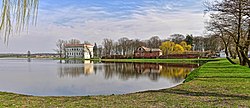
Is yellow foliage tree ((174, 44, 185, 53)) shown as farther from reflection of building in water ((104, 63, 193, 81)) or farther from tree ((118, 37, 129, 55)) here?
reflection of building in water ((104, 63, 193, 81))

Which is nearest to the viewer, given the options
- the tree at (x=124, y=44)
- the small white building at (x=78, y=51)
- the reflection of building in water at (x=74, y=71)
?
the reflection of building in water at (x=74, y=71)

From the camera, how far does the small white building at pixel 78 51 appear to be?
10562 cm

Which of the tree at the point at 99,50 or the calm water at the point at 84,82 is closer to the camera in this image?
the calm water at the point at 84,82

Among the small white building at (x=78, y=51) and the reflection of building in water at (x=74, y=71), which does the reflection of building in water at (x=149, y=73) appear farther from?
the small white building at (x=78, y=51)

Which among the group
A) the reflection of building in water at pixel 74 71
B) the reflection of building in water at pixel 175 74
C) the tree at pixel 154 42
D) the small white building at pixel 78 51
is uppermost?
the tree at pixel 154 42

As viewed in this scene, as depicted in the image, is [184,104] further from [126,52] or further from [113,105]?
[126,52]

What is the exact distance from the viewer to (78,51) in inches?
4230

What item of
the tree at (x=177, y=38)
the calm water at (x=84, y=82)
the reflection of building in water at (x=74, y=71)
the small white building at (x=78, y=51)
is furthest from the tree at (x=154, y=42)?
the calm water at (x=84, y=82)

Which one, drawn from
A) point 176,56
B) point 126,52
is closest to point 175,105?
point 176,56

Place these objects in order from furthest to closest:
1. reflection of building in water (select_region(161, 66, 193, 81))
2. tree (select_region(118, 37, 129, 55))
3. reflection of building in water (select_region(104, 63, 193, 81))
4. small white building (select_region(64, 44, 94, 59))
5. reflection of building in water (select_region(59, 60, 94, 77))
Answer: small white building (select_region(64, 44, 94, 59)), tree (select_region(118, 37, 129, 55)), reflection of building in water (select_region(59, 60, 94, 77)), reflection of building in water (select_region(104, 63, 193, 81)), reflection of building in water (select_region(161, 66, 193, 81))

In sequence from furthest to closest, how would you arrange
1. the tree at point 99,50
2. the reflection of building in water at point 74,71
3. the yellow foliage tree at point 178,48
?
the tree at point 99,50
the yellow foliage tree at point 178,48
the reflection of building in water at point 74,71

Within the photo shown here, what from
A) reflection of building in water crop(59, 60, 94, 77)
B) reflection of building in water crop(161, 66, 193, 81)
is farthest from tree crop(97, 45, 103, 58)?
reflection of building in water crop(161, 66, 193, 81)

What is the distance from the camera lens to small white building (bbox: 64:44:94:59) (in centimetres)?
10562

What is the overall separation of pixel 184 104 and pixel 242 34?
57.3ft
